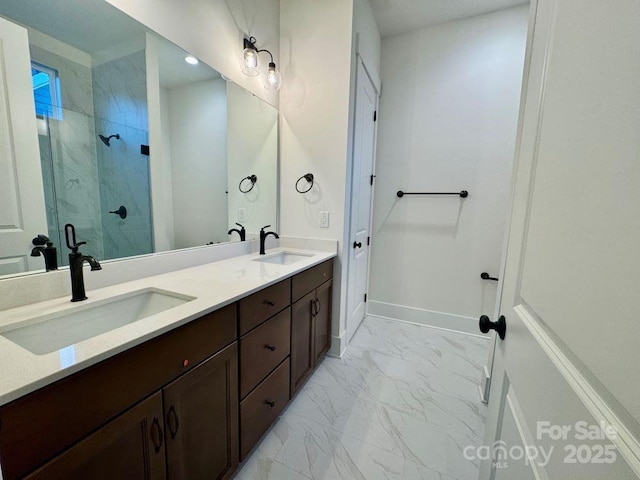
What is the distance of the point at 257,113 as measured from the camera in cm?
198

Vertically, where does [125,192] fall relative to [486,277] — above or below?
above

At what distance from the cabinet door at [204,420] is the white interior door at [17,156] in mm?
702

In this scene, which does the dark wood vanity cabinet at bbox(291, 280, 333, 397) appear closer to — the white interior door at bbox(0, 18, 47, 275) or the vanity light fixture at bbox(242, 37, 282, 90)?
the white interior door at bbox(0, 18, 47, 275)

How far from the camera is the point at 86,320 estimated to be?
0.93 metres

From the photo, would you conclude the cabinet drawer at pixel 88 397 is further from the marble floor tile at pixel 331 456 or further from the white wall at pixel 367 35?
the white wall at pixel 367 35

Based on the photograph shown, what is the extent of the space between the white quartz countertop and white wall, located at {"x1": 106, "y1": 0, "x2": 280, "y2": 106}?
1.18 meters

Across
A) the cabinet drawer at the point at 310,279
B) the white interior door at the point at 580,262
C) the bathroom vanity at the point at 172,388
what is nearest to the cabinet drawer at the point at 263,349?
the bathroom vanity at the point at 172,388

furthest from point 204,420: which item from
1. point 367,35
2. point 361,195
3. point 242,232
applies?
point 367,35

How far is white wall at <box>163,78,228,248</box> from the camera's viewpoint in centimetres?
147

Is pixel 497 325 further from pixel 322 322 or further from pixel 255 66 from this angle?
pixel 255 66

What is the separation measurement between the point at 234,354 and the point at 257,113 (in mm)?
1668

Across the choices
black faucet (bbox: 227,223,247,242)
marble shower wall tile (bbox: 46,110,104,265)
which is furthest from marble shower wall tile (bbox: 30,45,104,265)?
black faucet (bbox: 227,223,247,242)

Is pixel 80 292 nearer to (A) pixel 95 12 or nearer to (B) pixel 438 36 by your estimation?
(A) pixel 95 12

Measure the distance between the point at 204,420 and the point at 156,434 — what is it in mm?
191
